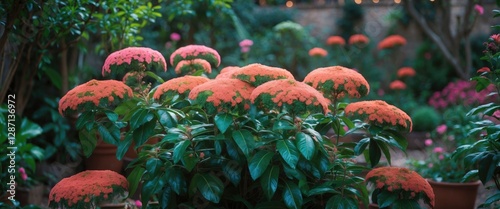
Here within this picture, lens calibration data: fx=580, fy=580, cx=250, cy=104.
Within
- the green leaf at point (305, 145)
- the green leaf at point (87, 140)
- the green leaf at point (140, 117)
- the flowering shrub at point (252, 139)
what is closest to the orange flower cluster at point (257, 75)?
the flowering shrub at point (252, 139)

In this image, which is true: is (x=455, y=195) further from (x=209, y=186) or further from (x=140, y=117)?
(x=140, y=117)

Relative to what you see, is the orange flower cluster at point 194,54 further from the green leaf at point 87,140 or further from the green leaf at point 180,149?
the green leaf at point 180,149

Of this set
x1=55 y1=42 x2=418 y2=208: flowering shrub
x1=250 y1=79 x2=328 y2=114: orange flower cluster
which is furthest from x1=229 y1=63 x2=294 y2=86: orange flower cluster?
x1=250 y1=79 x2=328 y2=114: orange flower cluster

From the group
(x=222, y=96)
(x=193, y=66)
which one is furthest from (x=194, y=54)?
(x=222, y=96)

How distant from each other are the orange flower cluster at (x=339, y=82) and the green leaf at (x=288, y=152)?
0.41m

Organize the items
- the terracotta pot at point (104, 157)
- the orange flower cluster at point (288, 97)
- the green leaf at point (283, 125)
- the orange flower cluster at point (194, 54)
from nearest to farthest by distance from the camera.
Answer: the orange flower cluster at point (288, 97) < the green leaf at point (283, 125) < the orange flower cluster at point (194, 54) < the terracotta pot at point (104, 157)

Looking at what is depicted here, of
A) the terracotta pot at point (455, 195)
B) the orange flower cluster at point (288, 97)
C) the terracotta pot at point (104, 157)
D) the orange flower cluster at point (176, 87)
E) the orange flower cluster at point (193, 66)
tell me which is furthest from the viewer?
the terracotta pot at point (104, 157)

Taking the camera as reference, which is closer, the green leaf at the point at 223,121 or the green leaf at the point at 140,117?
the green leaf at the point at 223,121

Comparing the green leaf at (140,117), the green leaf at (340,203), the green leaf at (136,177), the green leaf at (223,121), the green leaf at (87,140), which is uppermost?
the green leaf at (223,121)

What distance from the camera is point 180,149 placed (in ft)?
9.26

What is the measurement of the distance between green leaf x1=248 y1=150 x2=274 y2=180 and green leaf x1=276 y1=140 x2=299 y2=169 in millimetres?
83

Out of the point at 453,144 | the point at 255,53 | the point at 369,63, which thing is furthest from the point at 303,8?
the point at 453,144

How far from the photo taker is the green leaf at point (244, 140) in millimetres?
2771

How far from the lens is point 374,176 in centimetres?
309
